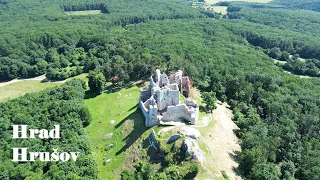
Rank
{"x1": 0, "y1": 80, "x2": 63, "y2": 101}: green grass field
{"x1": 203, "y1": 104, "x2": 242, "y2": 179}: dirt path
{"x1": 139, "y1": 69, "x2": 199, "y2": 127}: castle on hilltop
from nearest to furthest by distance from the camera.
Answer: {"x1": 203, "y1": 104, "x2": 242, "y2": 179}: dirt path, {"x1": 139, "y1": 69, "x2": 199, "y2": 127}: castle on hilltop, {"x1": 0, "y1": 80, "x2": 63, "y2": 101}: green grass field

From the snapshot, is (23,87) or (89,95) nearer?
(89,95)

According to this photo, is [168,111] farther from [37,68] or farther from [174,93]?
[37,68]

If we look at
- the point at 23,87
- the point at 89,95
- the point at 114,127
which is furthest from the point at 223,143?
the point at 23,87

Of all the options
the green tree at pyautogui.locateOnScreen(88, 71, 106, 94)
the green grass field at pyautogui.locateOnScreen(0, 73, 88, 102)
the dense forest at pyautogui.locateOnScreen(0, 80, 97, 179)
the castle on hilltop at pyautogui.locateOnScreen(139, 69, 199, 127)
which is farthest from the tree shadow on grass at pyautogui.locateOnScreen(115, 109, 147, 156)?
the green grass field at pyautogui.locateOnScreen(0, 73, 88, 102)

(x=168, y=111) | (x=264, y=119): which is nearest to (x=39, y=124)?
(x=168, y=111)

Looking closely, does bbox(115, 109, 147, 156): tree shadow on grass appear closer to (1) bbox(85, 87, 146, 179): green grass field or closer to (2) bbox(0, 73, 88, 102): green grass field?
(1) bbox(85, 87, 146, 179): green grass field

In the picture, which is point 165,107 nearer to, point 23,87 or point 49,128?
point 49,128
